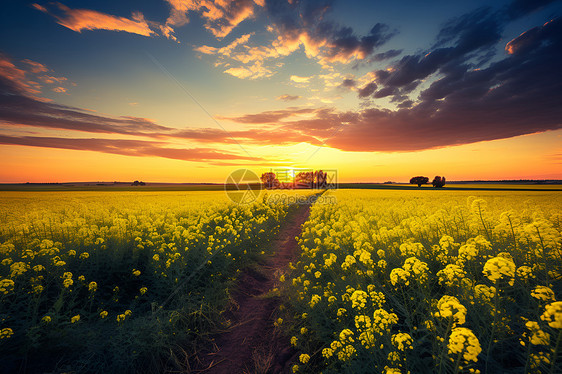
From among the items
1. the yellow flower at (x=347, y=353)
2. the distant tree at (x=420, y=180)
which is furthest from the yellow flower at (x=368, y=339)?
the distant tree at (x=420, y=180)

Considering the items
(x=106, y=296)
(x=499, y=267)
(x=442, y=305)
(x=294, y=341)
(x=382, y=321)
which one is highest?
(x=499, y=267)

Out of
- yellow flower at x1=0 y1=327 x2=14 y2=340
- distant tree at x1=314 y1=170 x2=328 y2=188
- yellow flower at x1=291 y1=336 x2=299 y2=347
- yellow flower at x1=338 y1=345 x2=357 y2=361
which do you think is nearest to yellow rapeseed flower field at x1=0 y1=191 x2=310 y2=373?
yellow flower at x1=0 y1=327 x2=14 y2=340

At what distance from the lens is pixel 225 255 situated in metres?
7.46

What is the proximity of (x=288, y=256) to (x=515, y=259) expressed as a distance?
277 inches

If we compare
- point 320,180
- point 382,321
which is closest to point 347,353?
point 382,321

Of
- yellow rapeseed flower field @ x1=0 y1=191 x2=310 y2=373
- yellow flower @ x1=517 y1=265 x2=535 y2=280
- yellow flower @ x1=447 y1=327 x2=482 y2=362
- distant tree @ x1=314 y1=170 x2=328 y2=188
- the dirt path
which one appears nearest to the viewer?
yellow flower @ x1=447 y1=327 x2=482 y2=362

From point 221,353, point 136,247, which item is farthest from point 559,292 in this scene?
point 136,247

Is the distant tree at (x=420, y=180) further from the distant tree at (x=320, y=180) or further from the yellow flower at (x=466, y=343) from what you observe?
the yellow flower at (x=466, y=343)

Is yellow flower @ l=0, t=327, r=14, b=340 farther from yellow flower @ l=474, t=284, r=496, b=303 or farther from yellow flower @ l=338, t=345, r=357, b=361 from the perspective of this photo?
yellow flower @ l=474, t=284, r=496, b=303

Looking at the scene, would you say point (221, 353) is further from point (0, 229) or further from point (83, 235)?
point (0, 229)

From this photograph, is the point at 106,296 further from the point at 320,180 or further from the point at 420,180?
the point at 420,180

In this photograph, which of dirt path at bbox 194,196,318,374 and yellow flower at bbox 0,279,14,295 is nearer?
yellow flower at bbox 0,279,14,295

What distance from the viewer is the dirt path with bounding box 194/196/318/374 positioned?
3.96m

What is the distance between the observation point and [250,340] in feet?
15.1
